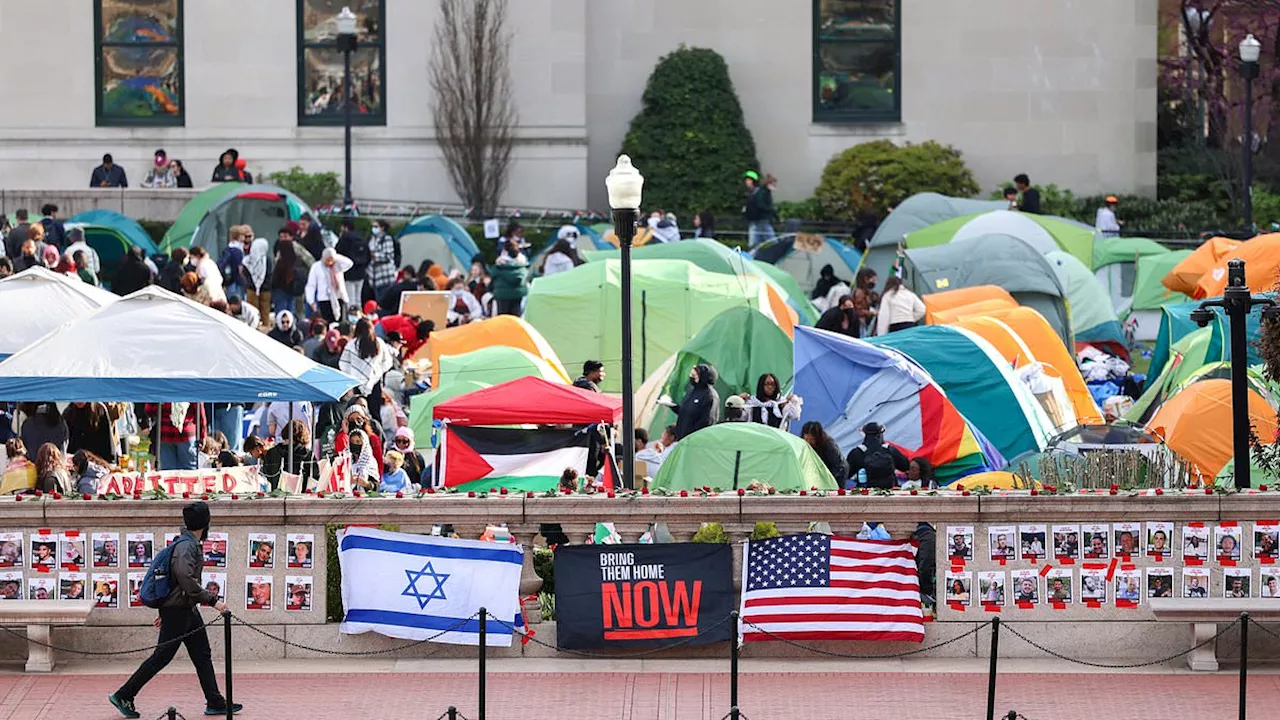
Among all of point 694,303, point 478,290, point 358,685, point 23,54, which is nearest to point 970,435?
point 694,303

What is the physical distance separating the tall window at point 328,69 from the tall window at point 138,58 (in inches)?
97.5

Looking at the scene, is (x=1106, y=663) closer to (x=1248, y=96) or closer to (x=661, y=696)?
(x=661, y=696)

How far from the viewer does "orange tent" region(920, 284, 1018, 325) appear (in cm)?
2791

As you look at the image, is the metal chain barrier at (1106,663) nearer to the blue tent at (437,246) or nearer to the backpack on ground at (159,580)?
the backpack on ground at (159,580)

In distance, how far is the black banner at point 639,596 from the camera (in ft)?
47.7

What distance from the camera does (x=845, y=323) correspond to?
85.3ft

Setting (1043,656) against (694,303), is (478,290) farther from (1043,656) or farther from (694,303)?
(1043,656)

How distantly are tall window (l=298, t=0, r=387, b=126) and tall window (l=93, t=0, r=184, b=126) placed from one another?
2.48m

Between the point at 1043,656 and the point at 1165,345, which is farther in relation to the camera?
the point at 1165,345

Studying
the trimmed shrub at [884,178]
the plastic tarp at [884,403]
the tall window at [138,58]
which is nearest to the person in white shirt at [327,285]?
the plastic tarp at [884,403]

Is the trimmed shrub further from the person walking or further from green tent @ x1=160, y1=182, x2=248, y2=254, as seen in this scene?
the person walking

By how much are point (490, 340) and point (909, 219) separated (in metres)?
11.9

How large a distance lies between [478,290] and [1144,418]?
34.1ft

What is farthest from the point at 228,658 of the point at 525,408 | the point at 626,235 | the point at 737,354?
the point at 737,354
